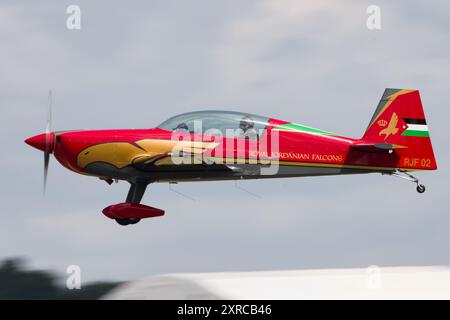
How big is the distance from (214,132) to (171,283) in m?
35.6

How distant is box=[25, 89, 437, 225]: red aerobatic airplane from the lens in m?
19.9

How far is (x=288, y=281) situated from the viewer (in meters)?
49.4

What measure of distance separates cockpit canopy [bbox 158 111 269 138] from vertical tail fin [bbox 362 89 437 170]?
3223 millimetres

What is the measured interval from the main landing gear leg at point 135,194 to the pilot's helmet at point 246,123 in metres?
2.69

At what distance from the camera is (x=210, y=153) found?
19.8 metres

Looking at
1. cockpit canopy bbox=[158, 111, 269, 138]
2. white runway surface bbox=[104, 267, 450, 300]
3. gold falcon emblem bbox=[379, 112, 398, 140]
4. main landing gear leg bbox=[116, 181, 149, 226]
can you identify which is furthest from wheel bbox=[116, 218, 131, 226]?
white runway surface bbox=[104, 267, 450, 300]

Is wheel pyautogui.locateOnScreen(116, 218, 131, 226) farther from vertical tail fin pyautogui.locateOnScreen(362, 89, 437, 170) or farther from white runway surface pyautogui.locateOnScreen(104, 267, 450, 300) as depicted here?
white runway surface pyautogui.locateOnScreen(104, 267, 450, 300)

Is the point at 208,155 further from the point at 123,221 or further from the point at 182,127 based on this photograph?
the point at 123,221

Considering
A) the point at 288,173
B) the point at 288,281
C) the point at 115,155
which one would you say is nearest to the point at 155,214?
the point at 115,155

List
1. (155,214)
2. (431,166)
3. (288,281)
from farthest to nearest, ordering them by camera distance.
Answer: (288,281), (431,166), (155,214)

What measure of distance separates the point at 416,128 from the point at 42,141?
9.44m

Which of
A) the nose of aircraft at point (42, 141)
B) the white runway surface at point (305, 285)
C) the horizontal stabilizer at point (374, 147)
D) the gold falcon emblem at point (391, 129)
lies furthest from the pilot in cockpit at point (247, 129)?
the white runway surface at point (305, 285)

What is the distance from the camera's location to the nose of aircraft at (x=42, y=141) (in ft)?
67.4
